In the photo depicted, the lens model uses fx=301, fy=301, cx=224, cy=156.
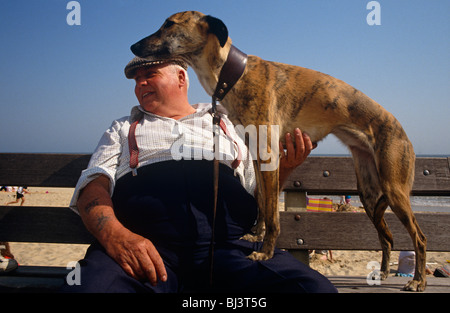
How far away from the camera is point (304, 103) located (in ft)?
7.08

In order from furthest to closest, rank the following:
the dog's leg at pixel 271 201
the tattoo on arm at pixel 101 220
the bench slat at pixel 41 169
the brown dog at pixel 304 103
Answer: the bench slat at pixel 41 169 → the brown dog at pixel 304 103 → the dog's leg at pixel 271 201 → the tattoo on arm at pixel 101 220

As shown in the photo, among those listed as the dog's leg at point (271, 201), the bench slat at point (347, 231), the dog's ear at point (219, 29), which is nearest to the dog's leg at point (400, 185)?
the bench slat at point (347, 231)

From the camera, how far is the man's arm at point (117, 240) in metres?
1.53

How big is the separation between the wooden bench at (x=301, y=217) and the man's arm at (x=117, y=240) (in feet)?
2.64

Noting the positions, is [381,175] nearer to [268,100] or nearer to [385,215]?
[385,215]

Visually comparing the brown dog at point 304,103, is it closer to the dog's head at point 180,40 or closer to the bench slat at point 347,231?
the dog's head at point 180,40

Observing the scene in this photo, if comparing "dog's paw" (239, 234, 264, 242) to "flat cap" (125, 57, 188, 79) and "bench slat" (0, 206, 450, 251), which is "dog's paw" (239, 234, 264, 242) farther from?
"flat cap" (125, 57, 188, 79)

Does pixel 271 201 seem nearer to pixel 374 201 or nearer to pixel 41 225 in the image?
pixel 374 201

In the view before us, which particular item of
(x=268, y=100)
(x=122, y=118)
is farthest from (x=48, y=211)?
(x=268, y=100)

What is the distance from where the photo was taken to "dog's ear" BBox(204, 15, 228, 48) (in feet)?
6.50

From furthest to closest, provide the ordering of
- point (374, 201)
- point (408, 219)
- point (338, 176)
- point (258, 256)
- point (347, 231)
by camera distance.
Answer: point (338, 176), point (347, 231), point (374, 201), point (408, 219), point (258, 256)

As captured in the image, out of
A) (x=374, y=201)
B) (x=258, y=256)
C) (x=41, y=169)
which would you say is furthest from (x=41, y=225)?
(x=374, y=201)

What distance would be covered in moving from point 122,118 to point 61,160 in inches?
30.6

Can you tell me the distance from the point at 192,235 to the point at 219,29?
133 cm
